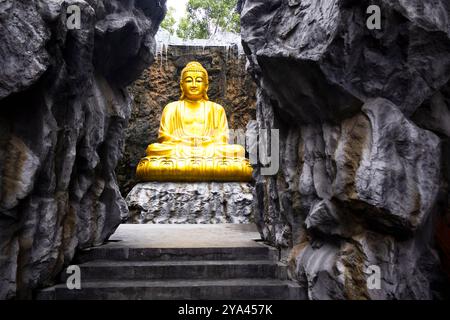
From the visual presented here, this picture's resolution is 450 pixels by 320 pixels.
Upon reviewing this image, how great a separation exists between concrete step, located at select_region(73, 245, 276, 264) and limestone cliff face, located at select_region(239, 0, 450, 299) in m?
0.77

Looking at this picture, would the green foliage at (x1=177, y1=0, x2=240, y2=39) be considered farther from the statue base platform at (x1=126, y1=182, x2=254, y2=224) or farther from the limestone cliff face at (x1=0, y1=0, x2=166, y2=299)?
the limestone cliff face at (x1=0, y1=0, x2=166, y2=299)

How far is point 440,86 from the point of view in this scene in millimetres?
3279

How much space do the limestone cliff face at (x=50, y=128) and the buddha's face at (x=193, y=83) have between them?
5.46 m

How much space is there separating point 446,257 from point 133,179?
9409 millimetres

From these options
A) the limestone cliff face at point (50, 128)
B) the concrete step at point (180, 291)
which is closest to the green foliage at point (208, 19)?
the limestone cliff face at point (50, 128)

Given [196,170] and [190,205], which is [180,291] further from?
[196,170]

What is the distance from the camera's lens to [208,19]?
61.5 feet

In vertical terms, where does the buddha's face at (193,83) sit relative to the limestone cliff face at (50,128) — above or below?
above

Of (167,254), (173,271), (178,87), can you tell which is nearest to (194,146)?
(178,87)

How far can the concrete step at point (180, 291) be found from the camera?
3.67 metres

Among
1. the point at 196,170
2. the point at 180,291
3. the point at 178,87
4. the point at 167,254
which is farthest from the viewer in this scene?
the point at 178,87

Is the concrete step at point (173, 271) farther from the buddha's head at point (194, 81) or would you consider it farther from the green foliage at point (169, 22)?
the green foliage at point (169, 22)

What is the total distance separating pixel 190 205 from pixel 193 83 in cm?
312

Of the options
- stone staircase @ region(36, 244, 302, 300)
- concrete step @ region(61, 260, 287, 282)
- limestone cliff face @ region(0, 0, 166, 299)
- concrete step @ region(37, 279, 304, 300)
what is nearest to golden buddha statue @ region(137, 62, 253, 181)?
limestone cliff face @ region(0, 0, 166, 299)
